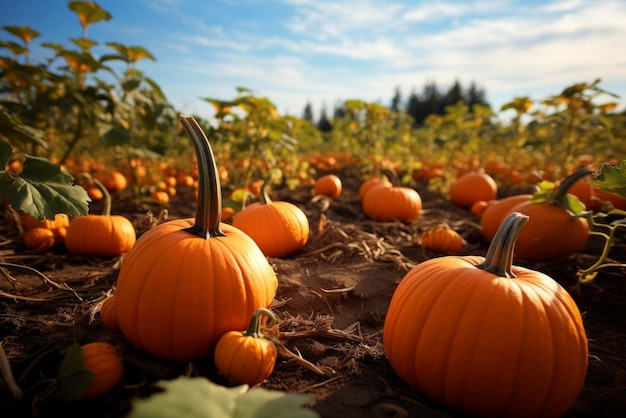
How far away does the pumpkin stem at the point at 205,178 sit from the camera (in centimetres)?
160

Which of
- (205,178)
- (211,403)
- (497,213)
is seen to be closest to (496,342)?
(211,403)

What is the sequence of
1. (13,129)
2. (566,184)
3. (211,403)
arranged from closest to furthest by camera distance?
(211,403) < (13,129) < (566,184)

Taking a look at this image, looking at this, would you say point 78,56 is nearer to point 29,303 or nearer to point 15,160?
point 15,160

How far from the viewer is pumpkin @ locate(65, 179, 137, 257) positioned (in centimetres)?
272

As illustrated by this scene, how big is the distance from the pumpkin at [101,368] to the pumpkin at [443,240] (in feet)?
8.32

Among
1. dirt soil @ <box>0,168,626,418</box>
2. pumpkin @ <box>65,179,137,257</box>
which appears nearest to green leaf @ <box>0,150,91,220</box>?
dirt soil @ <box>0,168,626,418</box>

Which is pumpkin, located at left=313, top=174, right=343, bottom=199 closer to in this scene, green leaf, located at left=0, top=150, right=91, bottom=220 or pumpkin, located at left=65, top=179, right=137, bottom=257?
pumpkin, located at left=65, top=179, right=137, bottom=257

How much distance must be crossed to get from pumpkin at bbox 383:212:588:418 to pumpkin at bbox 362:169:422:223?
251cm

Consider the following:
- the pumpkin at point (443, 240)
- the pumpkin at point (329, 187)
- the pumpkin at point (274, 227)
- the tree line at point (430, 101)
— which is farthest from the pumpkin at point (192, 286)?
the tree line at point (430, 101)

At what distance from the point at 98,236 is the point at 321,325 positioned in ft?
6.36

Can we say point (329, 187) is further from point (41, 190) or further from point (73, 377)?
point (73, 377)

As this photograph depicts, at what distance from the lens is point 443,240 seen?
10.1 ft

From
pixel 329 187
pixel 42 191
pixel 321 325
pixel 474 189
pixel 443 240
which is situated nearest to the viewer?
pixel 42 191

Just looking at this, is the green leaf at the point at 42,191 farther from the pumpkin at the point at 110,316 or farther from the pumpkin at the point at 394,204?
the pumpkin at the point at 394,204
